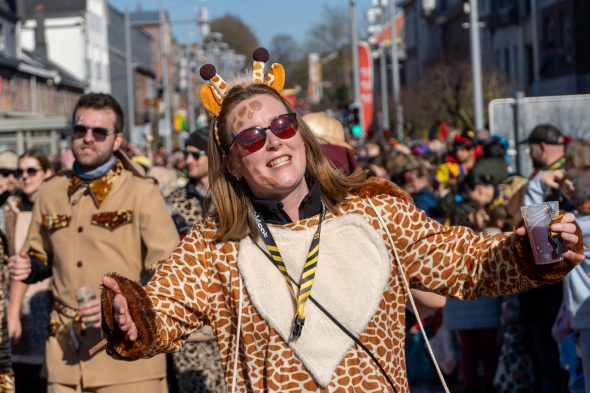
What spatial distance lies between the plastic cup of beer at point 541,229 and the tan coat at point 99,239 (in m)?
2.77

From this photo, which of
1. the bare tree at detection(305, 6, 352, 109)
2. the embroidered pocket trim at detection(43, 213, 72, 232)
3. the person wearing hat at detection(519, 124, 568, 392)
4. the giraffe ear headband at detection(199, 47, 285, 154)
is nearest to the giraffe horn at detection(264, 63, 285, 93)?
the giraffe ear headband at detection(199, 47, 285, 154)

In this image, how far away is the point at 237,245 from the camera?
4.03m

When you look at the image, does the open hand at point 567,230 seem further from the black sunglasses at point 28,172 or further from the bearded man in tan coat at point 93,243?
the black sunglasses at point 28,172

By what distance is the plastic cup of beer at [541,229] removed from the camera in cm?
360

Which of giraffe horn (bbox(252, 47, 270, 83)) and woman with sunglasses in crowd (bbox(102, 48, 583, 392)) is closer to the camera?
woman with sunglasses in crowd (bbox(102, 48, 583, 392))

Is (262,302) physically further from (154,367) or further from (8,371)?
(8,371)

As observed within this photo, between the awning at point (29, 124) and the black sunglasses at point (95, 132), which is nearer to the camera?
the black sunglasses at point (95, 132)

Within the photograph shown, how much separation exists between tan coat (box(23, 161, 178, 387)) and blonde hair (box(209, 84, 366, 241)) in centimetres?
192

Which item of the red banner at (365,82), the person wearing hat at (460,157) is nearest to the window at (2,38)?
the red banner at (365,82)

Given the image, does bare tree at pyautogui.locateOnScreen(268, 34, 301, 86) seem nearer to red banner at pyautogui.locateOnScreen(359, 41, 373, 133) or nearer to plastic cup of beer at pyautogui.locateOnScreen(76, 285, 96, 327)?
red banner at pyautogui.locateOnScreen(359, 41, 373, 133)

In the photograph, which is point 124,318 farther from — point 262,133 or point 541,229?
point 541,229

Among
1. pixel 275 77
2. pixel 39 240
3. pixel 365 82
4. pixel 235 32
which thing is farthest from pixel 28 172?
pixel 235 32

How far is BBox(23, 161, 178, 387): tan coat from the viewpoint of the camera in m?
5.99

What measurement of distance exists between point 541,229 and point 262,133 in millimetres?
992
